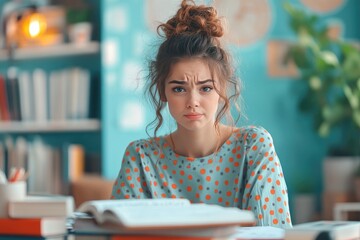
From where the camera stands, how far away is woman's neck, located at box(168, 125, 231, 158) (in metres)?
2.00

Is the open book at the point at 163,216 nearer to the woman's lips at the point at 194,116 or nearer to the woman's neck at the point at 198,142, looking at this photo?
the woman's lips at the point at 194,116

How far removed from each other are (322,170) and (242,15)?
3.28ft

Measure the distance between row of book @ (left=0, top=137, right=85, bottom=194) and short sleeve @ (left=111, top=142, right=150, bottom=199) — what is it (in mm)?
2279

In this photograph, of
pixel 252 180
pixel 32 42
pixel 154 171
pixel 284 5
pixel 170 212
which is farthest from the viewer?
pixel 32 42

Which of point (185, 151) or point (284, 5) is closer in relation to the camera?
point (185, 151)

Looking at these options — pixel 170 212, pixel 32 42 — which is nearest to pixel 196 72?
pixel 170 212

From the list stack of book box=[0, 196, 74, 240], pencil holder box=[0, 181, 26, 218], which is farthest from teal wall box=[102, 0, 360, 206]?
stack of book box=[0, 196, 74, 240]

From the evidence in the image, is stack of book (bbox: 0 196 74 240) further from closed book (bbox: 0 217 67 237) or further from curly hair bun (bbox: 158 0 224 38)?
curly hair bun (bbox: 158 0 224 38)

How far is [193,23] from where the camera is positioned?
2.05 m

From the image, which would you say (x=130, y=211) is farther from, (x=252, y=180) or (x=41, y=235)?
(x=252, y=180)

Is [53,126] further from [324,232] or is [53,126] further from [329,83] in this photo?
[324,232]

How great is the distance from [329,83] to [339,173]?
506 millimetres

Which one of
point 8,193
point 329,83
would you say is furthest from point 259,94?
point 8,193

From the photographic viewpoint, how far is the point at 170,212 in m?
1.24
